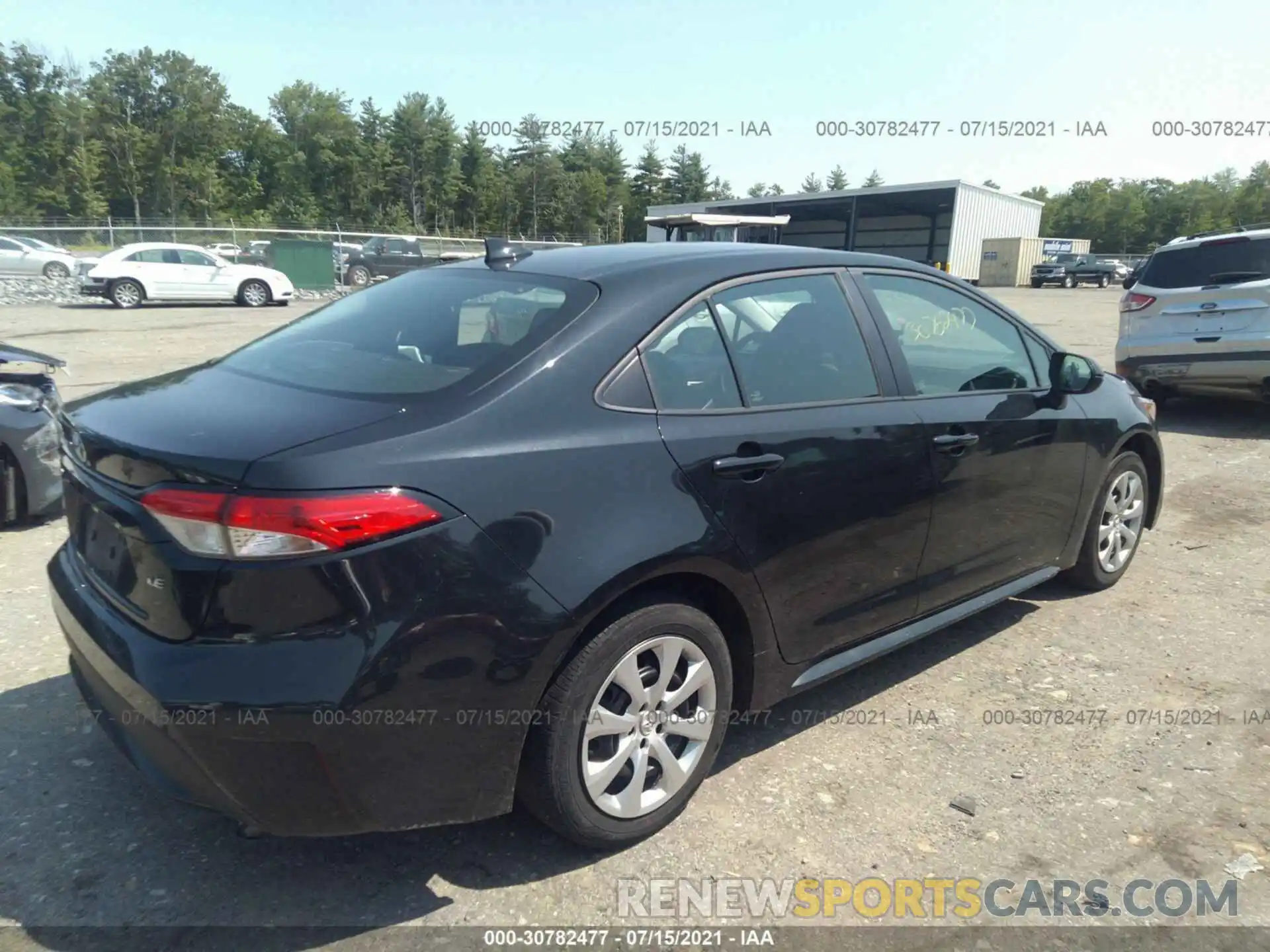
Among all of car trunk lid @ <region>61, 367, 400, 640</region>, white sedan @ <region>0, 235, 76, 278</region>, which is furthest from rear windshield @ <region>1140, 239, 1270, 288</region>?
white sedan @ <region>0, 235, 76, 278</region>

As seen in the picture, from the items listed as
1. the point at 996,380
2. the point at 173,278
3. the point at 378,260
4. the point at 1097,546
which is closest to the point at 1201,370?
the point at 1097,546

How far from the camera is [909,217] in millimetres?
52500

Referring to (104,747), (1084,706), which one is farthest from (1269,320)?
(104,747)

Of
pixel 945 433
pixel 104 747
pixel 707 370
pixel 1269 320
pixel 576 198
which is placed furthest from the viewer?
pixel 576 198

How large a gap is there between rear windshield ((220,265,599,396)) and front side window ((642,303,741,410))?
264 millimetres

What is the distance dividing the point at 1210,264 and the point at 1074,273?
43.1 metres

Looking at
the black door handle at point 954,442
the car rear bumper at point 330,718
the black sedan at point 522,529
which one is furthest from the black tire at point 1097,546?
the car rear bumper at point 330,718

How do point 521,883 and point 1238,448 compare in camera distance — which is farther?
point 1238,448

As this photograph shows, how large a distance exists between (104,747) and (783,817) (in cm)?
229

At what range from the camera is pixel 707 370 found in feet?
9.07

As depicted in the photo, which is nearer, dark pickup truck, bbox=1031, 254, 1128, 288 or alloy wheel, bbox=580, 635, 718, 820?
alloy wheel, bbox=580, 635, 718, 820

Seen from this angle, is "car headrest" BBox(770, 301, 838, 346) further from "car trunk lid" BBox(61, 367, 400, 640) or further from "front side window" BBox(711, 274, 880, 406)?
"car trunk lid" BBox(61, 367, 400, 640)

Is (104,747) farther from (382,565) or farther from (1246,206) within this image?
(1246,206)

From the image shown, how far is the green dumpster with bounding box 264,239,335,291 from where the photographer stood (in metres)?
26.9
